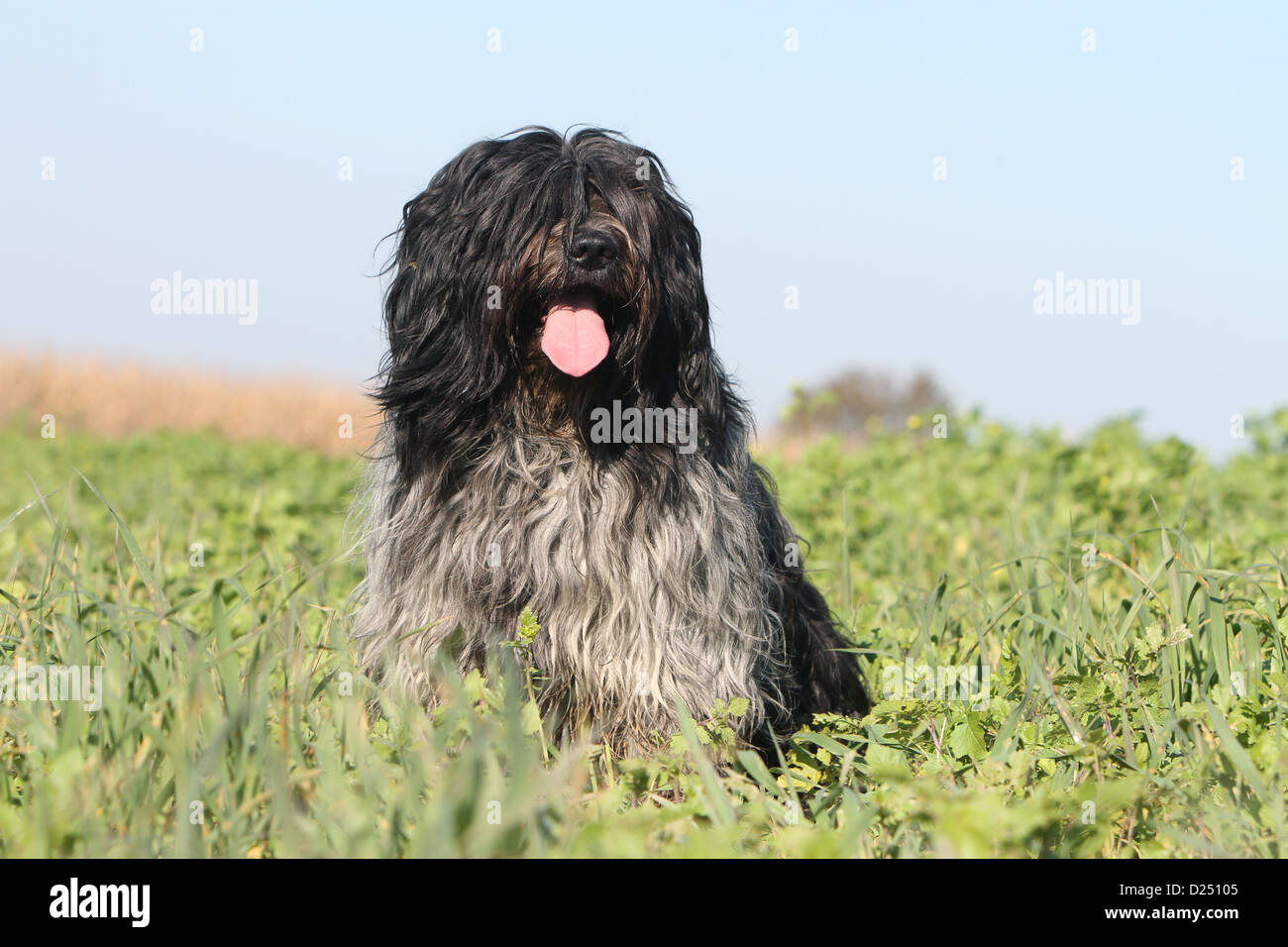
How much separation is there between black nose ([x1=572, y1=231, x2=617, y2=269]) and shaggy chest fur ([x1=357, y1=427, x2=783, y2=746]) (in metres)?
0.60

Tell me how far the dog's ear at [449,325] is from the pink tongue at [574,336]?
0.16 m

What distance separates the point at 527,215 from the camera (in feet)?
12.5

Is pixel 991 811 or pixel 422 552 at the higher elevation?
pixel 422 552

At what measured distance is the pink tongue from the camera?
147 inches

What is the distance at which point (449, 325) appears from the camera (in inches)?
153

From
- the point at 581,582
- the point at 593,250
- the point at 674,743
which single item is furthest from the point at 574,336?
the point at 674,743

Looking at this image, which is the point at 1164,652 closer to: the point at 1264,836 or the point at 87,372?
the point at 1264,836

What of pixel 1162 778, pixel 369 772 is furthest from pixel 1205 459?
pixel 369 772

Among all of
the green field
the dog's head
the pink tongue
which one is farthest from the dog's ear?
the green field

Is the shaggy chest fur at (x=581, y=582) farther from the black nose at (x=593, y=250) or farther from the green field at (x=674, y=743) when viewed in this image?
the black nose at (x=593, y=250)

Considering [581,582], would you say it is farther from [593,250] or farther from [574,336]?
[593,250]

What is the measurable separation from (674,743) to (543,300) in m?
1.46

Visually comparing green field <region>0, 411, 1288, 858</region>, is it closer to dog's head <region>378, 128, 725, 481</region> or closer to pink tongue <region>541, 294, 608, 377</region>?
dog's head <region>378, 128, 725, 481</region>
